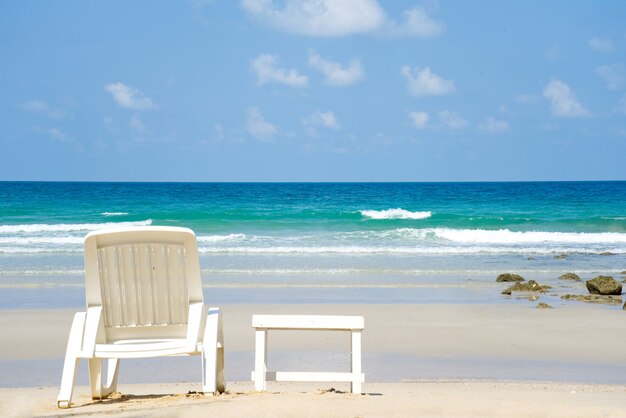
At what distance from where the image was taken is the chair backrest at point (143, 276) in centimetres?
452

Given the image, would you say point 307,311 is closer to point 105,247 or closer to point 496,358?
point 496,358

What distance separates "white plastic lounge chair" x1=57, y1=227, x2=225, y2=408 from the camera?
445 centimetres

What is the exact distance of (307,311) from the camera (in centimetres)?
907

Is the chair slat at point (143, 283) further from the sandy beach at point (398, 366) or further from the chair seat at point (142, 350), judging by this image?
the sandy beach at point (398, 366)

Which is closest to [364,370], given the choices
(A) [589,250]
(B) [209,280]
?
(B) [209,280]

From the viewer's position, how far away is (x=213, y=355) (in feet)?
14.1

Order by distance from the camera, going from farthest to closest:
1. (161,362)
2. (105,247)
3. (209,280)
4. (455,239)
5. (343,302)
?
(455,239), (209,280), (343,302), (161,362), (105,247)

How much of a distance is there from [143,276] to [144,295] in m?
0.12

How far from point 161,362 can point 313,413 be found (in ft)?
8.50

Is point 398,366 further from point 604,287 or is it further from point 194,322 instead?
point 604,287

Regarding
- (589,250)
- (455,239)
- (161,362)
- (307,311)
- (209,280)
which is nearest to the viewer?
(161,362)

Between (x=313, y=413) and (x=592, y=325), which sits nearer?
(x=313, y=413)

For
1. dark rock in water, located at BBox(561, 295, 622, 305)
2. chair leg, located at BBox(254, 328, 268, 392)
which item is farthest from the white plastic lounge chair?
dark rock in water, located at BBox(561, 295, 622, 305)

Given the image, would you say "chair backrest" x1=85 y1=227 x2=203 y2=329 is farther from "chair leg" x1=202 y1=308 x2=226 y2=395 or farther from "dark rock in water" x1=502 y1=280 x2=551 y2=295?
"dark rock in water" x1=502 y1=280 x2=551 y2=295
